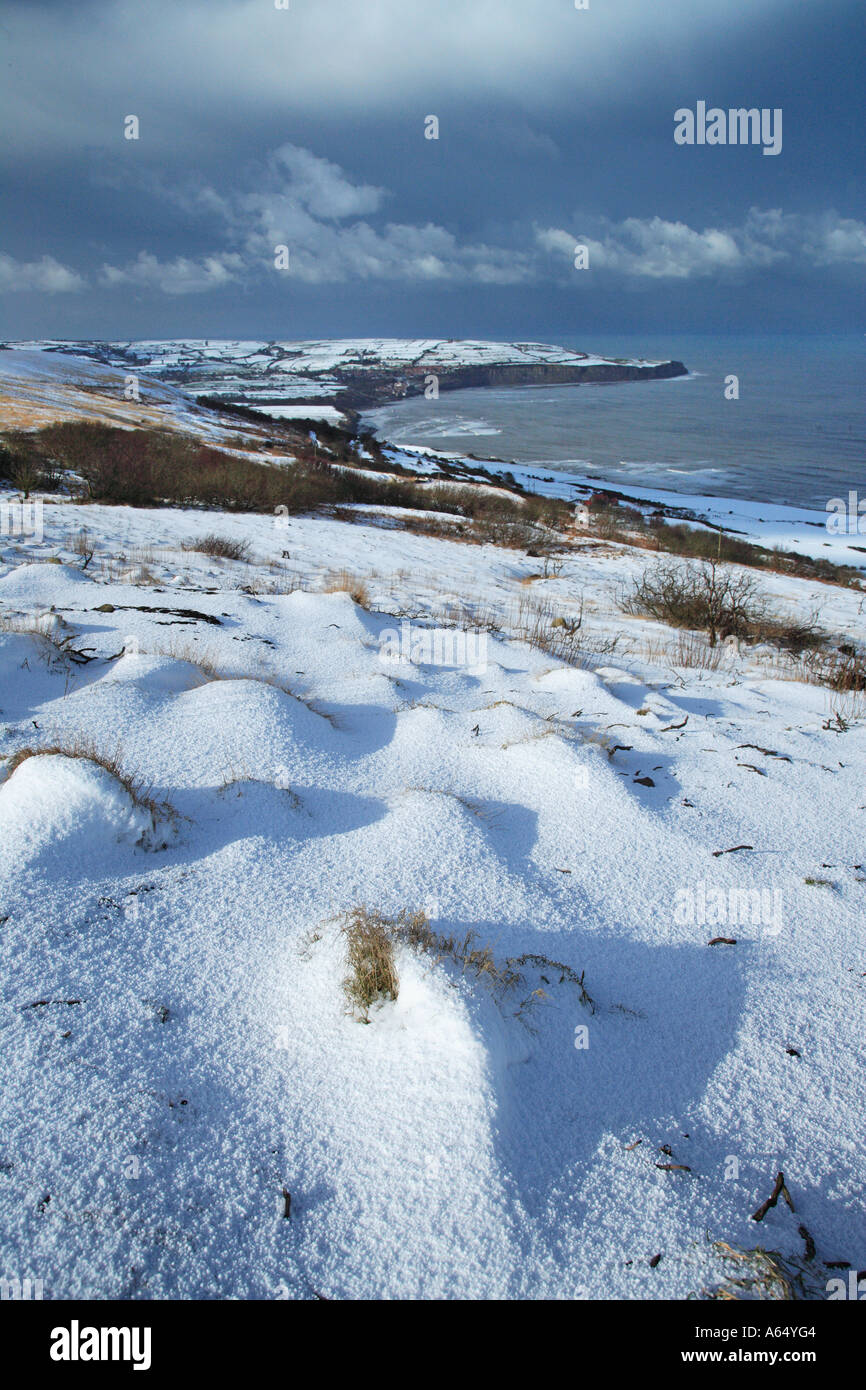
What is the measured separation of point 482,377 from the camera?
10838 centimetres

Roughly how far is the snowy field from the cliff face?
233ft

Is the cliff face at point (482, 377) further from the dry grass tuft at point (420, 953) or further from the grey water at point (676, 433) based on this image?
the dry grass tuft at point (420, 953)

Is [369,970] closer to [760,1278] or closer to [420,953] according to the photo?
[420,953]

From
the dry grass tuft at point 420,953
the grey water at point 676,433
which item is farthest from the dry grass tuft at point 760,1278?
the grey water at point 676,433

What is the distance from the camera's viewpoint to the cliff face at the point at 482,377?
84.2 metres

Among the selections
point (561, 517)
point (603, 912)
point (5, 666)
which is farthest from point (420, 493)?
point (603, 912)

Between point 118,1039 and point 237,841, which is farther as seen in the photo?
point 237,841

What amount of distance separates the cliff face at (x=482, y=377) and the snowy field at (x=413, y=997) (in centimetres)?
7103

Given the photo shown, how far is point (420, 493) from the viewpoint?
21.6 meters

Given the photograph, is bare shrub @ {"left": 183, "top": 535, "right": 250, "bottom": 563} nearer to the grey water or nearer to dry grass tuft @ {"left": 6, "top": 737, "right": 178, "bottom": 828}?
dry grass tuft @ {"left": 6, "top": 737, "right": 178, "bottom": 828}

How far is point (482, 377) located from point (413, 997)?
394 ft

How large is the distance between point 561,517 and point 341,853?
21003 millimetres

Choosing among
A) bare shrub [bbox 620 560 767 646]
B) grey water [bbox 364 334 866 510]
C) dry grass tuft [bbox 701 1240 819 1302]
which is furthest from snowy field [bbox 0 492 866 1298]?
grey water [bbox 364 334 866 510]
